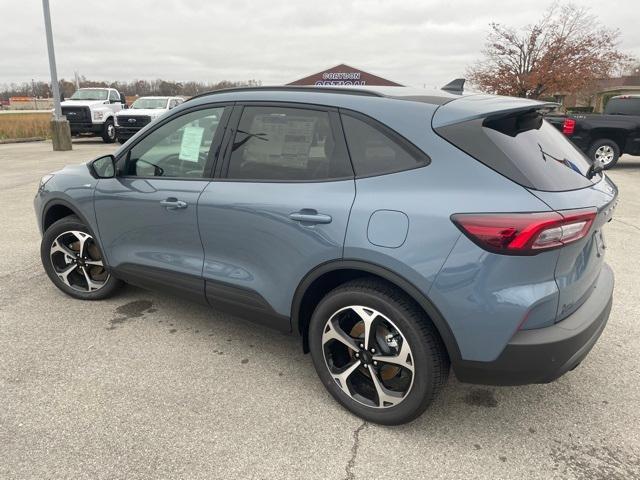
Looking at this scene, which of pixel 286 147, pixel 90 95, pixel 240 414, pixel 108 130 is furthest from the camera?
pixel 90 95

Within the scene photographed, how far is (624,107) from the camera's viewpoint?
12250mm

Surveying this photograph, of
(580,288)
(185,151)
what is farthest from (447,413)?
(185,151)

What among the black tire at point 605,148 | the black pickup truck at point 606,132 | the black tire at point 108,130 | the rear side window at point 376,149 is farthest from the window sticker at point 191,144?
the black tire at point 108,130

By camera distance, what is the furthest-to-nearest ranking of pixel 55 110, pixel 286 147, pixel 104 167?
1. pixel 55 110
2. pixel 104 167
3. pixel 286 147

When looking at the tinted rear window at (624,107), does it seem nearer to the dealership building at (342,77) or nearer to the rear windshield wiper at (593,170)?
the dealership building at (342,77)

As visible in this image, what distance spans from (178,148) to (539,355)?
2.46 meters

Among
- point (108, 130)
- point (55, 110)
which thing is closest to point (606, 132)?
point (55, 110)

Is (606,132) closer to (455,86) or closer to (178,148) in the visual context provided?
(455,86)

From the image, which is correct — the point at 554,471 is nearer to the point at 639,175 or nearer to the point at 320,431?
the point at 320,431

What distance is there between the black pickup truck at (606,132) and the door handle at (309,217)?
1102 cm

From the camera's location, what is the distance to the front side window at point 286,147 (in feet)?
8.18

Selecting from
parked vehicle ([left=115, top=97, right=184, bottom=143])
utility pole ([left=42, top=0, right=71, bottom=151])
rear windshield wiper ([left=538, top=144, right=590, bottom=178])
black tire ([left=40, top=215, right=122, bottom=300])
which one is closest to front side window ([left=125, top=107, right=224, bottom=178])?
black tire ([left=40, top=215, right=122, bottom=300])

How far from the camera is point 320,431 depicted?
7.96 ft

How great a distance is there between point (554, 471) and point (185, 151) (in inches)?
107
